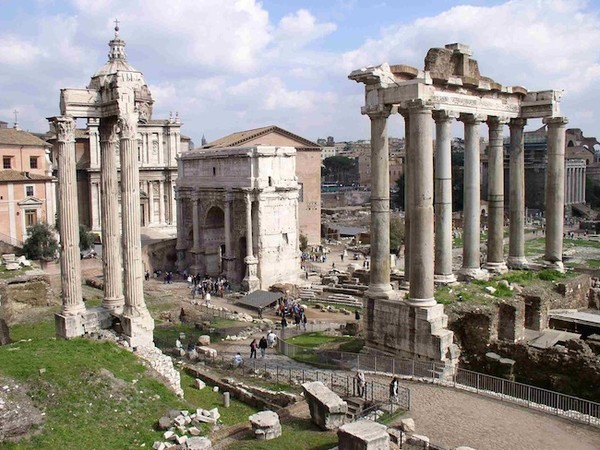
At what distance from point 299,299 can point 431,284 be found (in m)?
20.6

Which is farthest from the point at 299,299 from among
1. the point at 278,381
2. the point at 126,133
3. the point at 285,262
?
the point at 126,133

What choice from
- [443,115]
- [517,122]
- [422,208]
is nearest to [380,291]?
[422,208]

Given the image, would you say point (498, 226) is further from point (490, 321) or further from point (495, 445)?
point (495, 445)

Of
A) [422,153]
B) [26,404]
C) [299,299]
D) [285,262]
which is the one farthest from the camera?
[285,262]

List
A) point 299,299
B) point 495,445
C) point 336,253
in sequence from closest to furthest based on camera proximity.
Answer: point 495,445 → point 299,299 → point 336,253

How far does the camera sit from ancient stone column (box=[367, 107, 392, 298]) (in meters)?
17.0

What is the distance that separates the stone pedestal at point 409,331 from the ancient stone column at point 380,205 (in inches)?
22.4

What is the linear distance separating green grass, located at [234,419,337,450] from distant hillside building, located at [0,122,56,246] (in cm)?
2874

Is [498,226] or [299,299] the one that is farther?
[299,299]

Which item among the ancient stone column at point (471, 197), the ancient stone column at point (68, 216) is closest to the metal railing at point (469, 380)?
the ancient stone column at point (471, 197)

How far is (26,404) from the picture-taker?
12.7 m

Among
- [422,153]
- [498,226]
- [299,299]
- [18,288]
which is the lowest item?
[299,299]

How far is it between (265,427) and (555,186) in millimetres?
14060

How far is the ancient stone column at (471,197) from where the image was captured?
19578 mm
